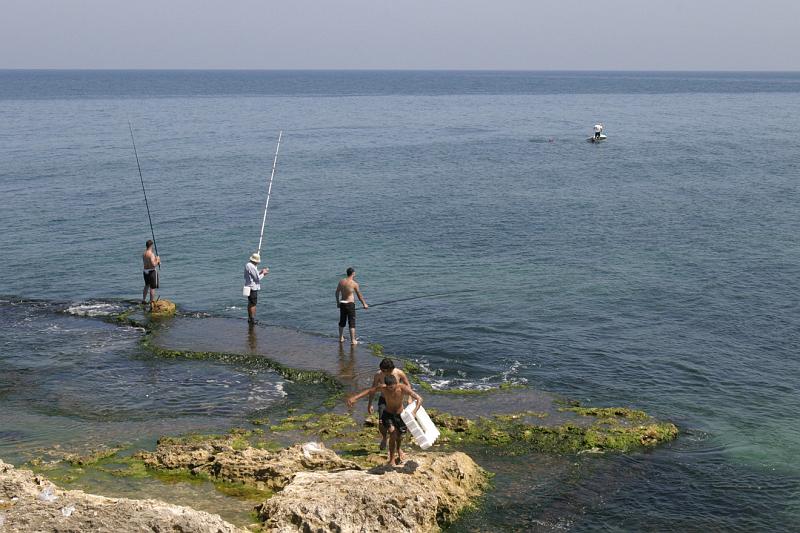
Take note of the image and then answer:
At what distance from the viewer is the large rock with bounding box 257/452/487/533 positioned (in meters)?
9.47

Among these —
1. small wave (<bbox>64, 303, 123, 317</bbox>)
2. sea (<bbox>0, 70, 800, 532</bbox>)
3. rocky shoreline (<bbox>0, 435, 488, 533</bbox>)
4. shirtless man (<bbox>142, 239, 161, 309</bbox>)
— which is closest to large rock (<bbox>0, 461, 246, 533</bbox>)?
rocky shoreline (<bbox>0, 435, 488, 533</bbox>)

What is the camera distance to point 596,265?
25.1 metres

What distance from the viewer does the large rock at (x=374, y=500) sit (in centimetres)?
947

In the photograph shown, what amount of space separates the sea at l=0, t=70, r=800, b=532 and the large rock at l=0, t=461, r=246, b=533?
318 centimetres

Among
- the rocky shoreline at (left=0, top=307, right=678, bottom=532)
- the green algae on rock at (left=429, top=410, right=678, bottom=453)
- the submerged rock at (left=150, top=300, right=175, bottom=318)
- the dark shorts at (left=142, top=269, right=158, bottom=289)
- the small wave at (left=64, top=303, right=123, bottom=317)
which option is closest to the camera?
the rocky shoreline at (left=0, top=307, right=678, bottom=532)

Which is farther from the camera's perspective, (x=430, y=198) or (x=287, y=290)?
(x=430, y=198)

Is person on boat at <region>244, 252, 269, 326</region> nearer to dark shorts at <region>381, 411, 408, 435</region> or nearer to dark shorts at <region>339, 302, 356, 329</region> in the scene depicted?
dark shorts at <region>339, 302, 356, 329</region>

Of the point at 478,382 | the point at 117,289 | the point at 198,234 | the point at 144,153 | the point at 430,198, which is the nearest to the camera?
the point at 478,382

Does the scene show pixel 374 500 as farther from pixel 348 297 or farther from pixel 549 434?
pixel 348 297

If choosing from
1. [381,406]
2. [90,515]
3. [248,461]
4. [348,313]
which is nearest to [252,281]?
[348,313]

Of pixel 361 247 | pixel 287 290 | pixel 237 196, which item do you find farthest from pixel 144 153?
pixel 287 290

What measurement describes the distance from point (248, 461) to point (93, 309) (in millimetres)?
10776

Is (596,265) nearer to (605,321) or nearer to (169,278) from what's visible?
(605,321)

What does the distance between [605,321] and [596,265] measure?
555cm
